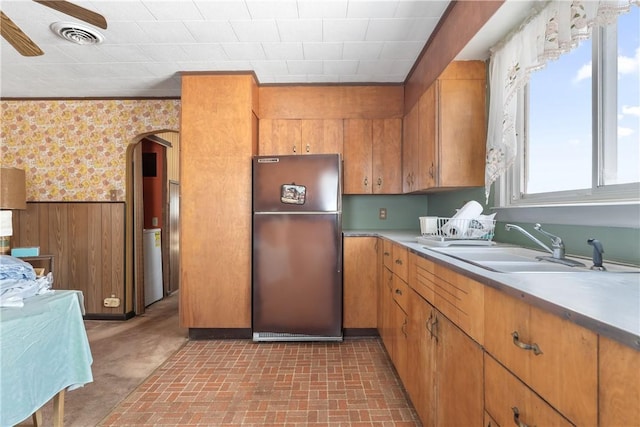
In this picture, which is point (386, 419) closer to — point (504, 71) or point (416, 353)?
point (416, 353)

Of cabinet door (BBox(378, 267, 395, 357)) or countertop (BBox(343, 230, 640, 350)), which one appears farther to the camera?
cabinet door (BBox(378, 267, 395, 357))

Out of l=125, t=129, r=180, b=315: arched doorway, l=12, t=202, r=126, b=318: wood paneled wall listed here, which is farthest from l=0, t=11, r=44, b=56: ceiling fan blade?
l=12, t=202, r=126, b=318: wood paneled wall

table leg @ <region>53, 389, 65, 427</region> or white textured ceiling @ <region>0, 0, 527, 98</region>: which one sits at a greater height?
white textured ceiling @ <region>0, 0, 527, 98</region>

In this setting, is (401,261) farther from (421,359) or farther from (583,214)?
(583,214)

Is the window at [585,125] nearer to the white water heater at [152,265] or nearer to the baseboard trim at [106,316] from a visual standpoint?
the baseboard trim at [106,316]

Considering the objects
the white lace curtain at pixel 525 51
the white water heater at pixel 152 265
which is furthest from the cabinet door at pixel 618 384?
the white water heater at pixel 152 265

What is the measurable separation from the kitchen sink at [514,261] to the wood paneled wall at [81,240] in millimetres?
3439

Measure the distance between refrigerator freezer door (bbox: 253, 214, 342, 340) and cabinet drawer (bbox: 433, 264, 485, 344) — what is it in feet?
4.62

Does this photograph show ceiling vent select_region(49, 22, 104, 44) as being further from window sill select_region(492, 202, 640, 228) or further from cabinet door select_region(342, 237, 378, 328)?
window sill select_region(492, 202, 640, 228)

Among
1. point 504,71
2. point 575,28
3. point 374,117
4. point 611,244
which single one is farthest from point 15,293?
point 374,117

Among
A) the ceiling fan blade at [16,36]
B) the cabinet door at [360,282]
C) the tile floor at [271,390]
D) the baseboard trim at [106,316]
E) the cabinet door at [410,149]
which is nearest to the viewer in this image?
the ceiling fan blade at [16,36]

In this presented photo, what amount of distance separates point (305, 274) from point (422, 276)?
135 centimetres

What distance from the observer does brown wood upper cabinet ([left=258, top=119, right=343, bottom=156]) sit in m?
3.26

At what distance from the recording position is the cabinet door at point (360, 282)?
288 cm
